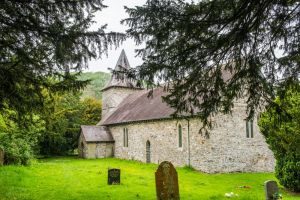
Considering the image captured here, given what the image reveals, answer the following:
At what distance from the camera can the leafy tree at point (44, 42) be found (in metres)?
7.11

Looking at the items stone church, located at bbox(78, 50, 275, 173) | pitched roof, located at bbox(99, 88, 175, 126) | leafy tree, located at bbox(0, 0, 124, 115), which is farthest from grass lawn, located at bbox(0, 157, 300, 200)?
pitched roof, located at bbox(99, 88, 175, 126)

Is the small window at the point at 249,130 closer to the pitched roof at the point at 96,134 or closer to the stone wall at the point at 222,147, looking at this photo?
the stone wall at the point at 222,147

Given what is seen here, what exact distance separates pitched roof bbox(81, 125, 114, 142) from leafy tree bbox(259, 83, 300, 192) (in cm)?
2209

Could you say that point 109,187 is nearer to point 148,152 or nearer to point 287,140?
point 287,140

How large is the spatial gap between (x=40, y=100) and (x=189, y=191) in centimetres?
797

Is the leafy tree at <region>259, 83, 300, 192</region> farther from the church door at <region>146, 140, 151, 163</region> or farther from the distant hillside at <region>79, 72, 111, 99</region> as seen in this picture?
the distant hillside at <region>79, 72, 111, 99</region>

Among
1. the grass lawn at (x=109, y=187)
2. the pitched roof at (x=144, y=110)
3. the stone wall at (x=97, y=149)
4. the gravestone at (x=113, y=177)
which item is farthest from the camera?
the stone wall at (x=97, y=149)

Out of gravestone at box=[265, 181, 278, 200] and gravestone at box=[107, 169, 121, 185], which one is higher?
gravestone at box=[265, 181, 278, 200]

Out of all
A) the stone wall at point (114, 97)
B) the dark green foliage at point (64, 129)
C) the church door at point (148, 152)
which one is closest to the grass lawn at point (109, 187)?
the church door at point (148, 152)

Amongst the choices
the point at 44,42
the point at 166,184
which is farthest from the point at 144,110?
the point at 44,42

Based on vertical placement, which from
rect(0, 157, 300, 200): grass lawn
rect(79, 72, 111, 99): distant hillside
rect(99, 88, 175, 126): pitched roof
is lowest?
rect(0, 157, 300, 200): grass lawn

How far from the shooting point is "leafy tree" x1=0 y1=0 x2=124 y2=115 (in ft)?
23.3

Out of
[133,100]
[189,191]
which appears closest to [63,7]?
[189,191]

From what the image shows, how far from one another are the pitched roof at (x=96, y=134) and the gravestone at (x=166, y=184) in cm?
2498
